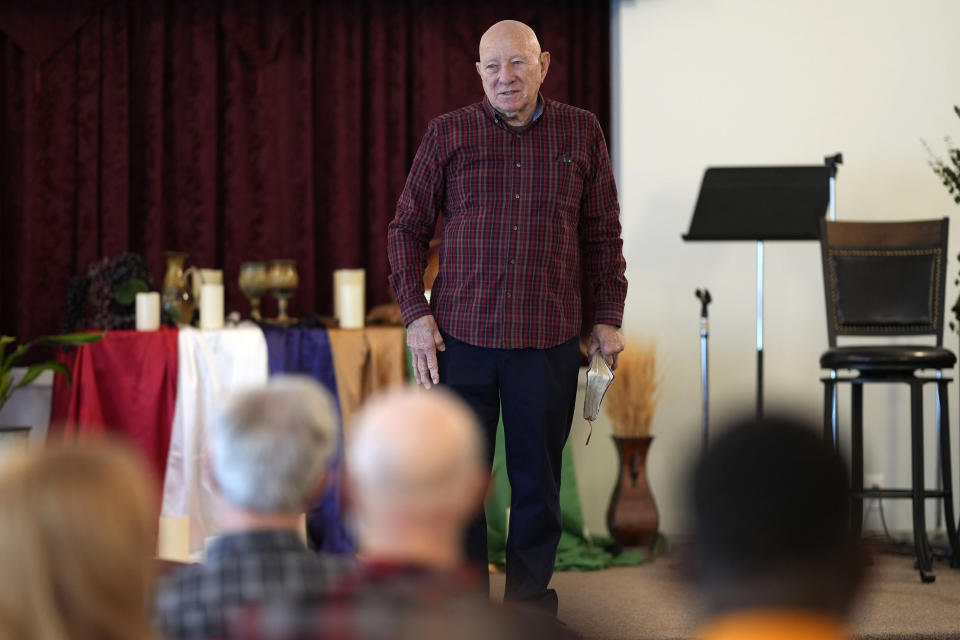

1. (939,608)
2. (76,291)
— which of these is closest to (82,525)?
(939,608)

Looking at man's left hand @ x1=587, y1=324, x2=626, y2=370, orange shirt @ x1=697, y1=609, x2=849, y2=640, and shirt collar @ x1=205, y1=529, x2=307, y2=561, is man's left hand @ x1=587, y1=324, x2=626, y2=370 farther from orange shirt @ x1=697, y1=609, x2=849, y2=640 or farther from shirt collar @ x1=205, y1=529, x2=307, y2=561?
orange shirt @ x1=697, y1=609, x2=849, y2=640

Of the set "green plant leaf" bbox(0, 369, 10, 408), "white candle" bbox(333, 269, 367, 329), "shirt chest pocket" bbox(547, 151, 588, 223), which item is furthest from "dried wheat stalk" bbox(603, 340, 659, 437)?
"green plant leaf" bbox(0, 369, 10, 408)

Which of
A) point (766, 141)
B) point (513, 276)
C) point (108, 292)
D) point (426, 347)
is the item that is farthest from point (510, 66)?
point (766, 141)

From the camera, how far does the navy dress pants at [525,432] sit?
9.52ft

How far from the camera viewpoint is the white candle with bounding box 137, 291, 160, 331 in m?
4.19

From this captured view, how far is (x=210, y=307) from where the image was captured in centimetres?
427

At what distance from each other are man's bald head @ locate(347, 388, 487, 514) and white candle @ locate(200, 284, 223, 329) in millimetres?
3247

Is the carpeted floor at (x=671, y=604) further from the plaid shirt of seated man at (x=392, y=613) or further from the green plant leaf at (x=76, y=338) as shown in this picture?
the plaid shirt of seated man at (x=392, y=613)

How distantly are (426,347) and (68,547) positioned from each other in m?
1.95

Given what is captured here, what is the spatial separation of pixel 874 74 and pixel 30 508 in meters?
4.61

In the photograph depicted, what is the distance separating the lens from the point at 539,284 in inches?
116

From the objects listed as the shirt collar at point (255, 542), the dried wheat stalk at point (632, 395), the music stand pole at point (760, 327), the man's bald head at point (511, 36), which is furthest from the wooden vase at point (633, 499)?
the shirt collar at point (255, 542)

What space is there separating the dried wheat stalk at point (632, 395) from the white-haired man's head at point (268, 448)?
3356 millimetres

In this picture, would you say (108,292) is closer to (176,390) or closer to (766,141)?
(176,390)
